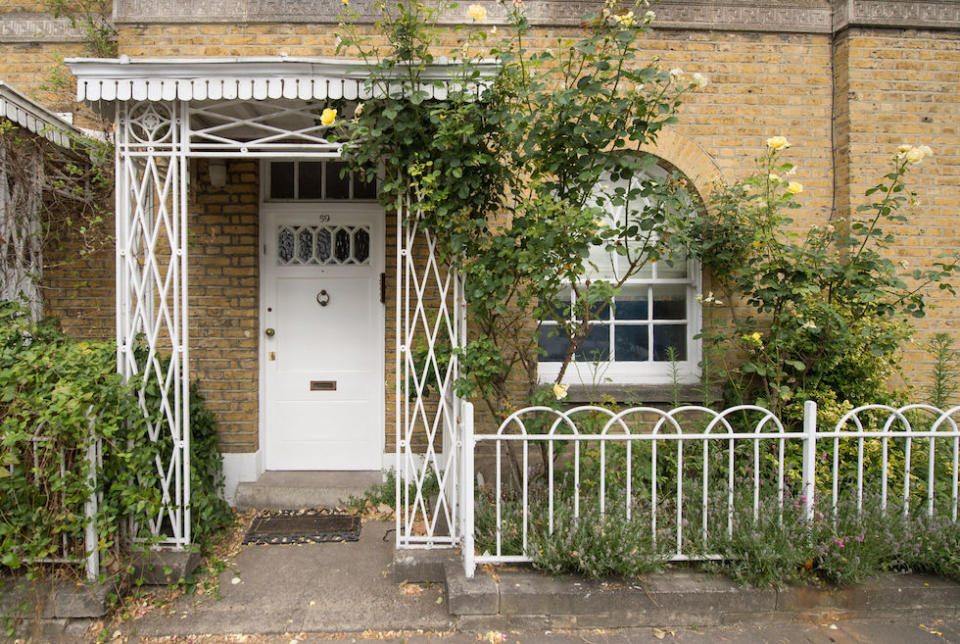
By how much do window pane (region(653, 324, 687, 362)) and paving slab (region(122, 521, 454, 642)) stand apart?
282cm

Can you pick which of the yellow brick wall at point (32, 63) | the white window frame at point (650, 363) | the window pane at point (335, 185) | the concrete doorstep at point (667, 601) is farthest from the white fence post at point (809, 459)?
the yellow brick wall at point (32, 63)

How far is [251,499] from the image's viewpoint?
15.1 feet

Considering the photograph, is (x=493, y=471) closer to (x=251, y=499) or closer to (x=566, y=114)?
(x=251, y=499)

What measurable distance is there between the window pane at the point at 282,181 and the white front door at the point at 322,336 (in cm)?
14

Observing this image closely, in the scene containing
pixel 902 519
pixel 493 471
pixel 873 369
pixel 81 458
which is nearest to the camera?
pixel 81 458

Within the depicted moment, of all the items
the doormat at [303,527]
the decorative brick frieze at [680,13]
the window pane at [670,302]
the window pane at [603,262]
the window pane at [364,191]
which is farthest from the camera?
the window pane at [670,302]

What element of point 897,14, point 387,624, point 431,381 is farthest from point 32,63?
point 897,14

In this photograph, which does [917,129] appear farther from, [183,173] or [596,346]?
[183,173]

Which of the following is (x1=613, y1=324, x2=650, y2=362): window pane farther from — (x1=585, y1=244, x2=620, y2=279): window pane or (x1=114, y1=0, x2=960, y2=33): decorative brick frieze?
(x1=114, y1=0, x2=960, y2=33): decorative brick frieze

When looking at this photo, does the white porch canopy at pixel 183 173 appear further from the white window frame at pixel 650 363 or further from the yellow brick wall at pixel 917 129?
the yellow brick wall at pixel 917 129

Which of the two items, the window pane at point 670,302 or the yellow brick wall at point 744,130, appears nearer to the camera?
the yellow brick wall at point 744,130

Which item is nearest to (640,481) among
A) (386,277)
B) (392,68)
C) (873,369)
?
(873,369)

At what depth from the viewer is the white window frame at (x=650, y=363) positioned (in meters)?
4.95

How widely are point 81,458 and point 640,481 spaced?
3252 mm
